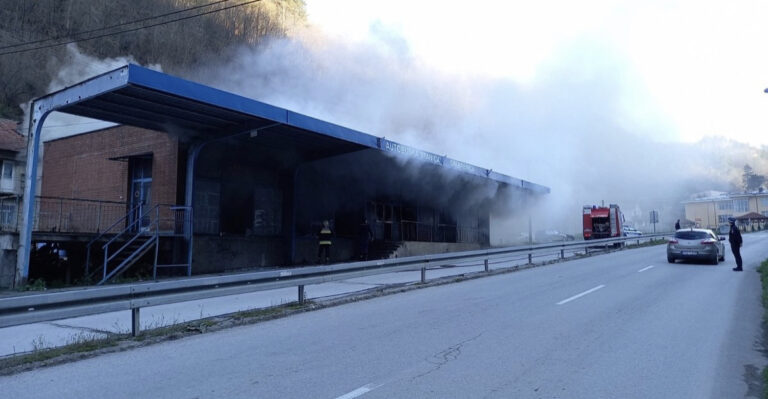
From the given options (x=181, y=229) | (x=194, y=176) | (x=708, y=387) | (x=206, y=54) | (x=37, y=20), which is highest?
(x=37, y=20)

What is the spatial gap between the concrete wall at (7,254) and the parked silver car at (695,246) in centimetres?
1891

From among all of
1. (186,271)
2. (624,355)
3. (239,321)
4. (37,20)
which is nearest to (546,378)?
(624,355)

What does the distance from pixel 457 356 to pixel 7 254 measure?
1236 cm

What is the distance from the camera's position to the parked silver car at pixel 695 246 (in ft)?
51.9

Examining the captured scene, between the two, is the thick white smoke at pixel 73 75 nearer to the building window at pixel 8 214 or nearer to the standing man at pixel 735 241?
the building window at pixel 8 214

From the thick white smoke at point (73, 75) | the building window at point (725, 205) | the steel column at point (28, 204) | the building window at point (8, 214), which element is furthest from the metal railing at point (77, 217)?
the building window at point (725, 205)

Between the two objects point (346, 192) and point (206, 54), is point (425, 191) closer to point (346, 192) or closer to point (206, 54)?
point (346, 192)

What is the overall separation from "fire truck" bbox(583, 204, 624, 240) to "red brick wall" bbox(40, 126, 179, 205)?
23117 mm

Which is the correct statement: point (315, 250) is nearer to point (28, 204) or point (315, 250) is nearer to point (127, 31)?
point (28, 204)

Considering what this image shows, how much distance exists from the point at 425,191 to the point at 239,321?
17.2 meters

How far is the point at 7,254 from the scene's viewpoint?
1233cm

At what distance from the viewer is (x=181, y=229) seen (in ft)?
47.9

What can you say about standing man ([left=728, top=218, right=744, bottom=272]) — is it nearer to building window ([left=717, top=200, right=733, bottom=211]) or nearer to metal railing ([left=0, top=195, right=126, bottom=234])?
metal railing ([left=0, top=195, right=126, bottom=234])

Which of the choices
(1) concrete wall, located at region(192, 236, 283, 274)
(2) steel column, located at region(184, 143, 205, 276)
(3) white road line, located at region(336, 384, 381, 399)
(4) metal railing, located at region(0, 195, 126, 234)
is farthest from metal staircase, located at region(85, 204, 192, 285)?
(3) white road line, located at region(336, 384, 381, 399)
